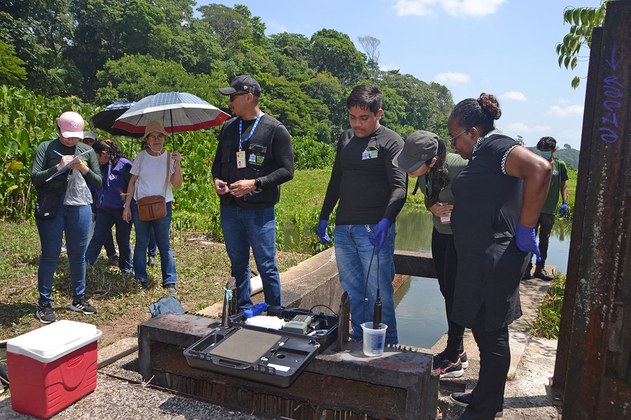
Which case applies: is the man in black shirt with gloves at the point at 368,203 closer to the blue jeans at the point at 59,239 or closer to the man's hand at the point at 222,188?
the man's hand at the point at 222,188

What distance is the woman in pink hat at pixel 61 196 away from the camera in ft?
13.8

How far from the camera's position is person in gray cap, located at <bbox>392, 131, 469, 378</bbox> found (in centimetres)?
326

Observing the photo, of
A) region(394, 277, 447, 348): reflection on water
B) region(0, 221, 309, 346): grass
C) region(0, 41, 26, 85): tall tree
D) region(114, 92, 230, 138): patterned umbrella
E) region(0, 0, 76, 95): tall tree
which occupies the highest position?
region(0, 0, 76, 95): tall tree

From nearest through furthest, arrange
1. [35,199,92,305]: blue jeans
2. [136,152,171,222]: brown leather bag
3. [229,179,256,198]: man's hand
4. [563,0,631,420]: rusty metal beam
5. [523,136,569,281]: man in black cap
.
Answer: [563,0,631,420]: rusty metal beam → [229,179,256,198]: man's hand → [35,199,92,305]: blue jeans → [136,152,171,222]: brown leather bag → [523,136,569,281]: man in black cap

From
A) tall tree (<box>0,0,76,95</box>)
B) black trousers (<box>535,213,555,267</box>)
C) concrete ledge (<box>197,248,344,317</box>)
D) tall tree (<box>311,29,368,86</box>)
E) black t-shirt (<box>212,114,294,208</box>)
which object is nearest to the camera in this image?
black t-shirt (<box>212,114,294,208</box>)

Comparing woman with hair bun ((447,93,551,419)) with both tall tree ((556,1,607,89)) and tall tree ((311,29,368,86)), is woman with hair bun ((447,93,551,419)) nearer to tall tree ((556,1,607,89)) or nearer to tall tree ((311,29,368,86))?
tall tree ((556,1,607,89))

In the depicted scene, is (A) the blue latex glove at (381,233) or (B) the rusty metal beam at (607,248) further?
(A) the blue latex glove at (381,233)

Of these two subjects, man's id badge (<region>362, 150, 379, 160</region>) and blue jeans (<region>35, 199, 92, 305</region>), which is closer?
man's id badge (<region>362, 150, 379, 160</region>)

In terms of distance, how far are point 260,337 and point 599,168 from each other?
81.8 inches

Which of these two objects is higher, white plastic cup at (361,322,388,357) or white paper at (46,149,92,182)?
white paper at (46,149,92,182)

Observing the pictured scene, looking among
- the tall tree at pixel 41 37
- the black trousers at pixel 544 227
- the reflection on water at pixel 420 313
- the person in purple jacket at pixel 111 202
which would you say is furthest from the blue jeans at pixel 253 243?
the tall tree at pixel 41 37

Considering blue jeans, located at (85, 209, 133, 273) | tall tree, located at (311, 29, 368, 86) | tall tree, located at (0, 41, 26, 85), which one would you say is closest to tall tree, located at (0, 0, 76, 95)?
tall tree, located at (0, 41, 26, 85)

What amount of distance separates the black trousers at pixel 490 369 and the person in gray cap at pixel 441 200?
489 mm

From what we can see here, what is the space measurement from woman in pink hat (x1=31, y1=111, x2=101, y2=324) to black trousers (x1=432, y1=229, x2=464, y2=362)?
3.15 metres
